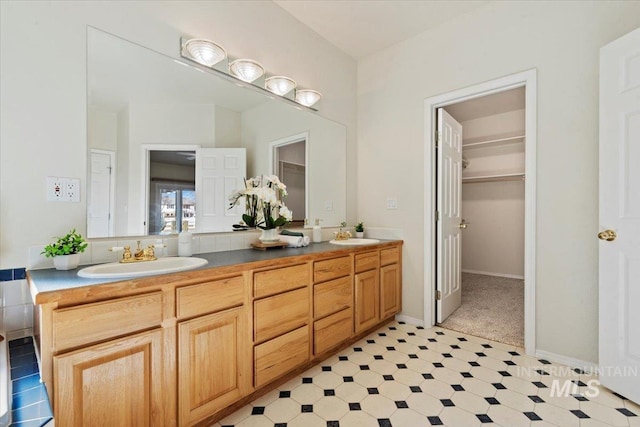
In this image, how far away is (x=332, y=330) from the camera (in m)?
2.13

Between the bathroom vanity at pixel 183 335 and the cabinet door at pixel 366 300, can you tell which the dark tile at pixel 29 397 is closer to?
the bathroom vanity at pixel 183 335

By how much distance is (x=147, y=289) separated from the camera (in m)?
1.21

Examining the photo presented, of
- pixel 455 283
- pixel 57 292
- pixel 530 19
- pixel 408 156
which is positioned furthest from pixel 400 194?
pixel 57 292

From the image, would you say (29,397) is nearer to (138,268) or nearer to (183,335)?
(183,335)

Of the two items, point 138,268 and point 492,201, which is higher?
point 492,201

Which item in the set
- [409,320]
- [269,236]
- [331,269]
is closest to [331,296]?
[331,269]

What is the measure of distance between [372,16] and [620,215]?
2.30m

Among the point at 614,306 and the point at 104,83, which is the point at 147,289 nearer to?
the point at 104,83

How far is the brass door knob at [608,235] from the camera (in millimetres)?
1725

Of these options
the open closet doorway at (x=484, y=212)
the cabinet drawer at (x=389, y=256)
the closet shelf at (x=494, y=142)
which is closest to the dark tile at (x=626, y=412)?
the open closet doorway at (x=484, y=212)

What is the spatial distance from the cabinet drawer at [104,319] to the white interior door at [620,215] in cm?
245

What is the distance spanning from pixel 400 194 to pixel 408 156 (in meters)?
0.38

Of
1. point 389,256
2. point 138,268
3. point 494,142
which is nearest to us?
point 138,268

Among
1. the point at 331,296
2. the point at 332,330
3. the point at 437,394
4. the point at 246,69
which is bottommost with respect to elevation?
the point at 437,394
